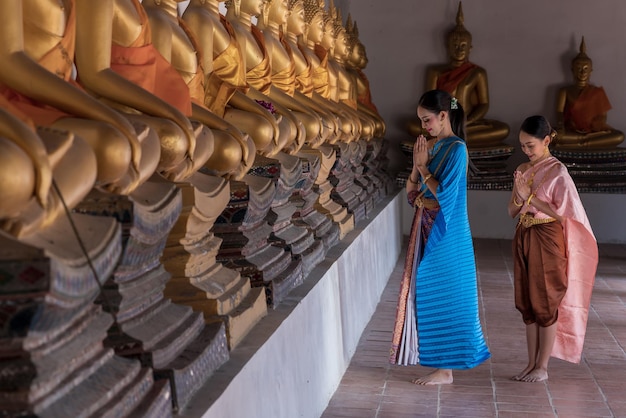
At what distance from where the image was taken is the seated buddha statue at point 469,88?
8.83m

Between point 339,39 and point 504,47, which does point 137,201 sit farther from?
point 504,47

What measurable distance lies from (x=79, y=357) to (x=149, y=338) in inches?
15.2

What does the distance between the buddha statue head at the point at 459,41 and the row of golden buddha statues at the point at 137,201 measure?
15.8ft

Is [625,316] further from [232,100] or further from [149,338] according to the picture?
[149,338]

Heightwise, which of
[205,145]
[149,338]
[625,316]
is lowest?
[625,316]

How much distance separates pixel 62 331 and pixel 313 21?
4.38m

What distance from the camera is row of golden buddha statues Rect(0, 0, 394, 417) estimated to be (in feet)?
5.21

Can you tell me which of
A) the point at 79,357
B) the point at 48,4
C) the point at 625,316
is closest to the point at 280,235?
the point at 48,4

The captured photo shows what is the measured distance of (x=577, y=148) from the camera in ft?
28.3

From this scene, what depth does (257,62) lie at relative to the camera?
4105 millimetres

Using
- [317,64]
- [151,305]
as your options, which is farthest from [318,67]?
[151,305]

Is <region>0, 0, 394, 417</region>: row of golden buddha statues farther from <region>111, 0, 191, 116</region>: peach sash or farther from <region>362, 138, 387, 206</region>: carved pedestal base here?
<region>362, 138, 387, 206</region>: carved pedestal base

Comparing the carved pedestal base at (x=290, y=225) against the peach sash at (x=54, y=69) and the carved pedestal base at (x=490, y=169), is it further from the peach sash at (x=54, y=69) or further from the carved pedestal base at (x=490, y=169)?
the carved pedestal base at (x=490, y=169)

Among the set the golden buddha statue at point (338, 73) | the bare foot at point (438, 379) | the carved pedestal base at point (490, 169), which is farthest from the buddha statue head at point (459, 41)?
the bare foot at point (438, 379)
